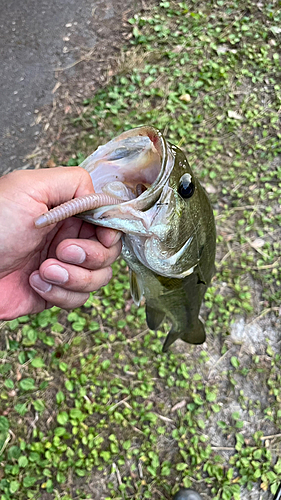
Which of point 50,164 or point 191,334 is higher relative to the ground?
point 50,164

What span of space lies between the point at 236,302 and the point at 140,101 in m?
2.34

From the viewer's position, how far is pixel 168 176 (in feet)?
4.35

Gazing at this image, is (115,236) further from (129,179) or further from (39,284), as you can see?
(39,284)

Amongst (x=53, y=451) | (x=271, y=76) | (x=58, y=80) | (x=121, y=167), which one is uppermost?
(x=121, y=167)

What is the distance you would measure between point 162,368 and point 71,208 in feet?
7.27

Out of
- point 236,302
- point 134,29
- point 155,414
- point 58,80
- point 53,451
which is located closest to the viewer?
point 53,451

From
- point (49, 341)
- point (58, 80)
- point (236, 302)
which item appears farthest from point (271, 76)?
point (49, 341)

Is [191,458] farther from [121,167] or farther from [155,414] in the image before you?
[121,167]

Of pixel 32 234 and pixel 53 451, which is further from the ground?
pixel 32 234

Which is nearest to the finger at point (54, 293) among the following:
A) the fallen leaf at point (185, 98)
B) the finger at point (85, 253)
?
the finger at point (85, 253)

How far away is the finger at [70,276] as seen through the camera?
4.67ft

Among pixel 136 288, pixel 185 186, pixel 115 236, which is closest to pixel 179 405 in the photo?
pixel 136 288

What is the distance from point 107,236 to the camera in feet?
4.84

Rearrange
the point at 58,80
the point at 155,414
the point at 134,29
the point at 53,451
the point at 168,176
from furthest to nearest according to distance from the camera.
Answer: the point at 134,29, the point at 58,80, the point at 155,414, the point at 53,451, the point at 168,176
